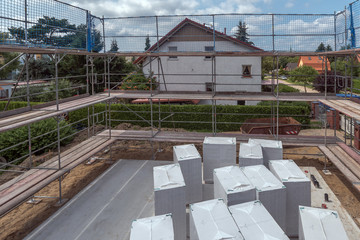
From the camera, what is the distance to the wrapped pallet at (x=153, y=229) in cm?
419

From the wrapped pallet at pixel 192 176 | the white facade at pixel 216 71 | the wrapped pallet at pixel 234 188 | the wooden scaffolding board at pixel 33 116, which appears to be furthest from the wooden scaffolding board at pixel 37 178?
the white facade at pixel 216 71

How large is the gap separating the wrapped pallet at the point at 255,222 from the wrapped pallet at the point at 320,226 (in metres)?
0.42

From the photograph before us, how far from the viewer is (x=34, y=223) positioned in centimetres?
654

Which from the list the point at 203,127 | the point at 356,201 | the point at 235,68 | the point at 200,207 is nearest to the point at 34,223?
the point at 200,207

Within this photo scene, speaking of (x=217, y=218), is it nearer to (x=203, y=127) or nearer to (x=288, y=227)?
Result: (x=288, y=227)

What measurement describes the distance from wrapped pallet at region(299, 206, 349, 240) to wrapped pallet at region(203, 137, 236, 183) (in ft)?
10.8

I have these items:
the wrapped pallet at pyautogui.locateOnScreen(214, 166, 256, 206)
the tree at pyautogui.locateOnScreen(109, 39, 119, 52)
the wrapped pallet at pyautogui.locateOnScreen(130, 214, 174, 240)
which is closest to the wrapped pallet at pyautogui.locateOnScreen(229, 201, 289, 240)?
the wrapped pallet at pyautogui.locateOnScreen(214, 166, 256, 206)

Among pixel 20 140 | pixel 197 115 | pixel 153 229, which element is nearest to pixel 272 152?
pixel 153 229

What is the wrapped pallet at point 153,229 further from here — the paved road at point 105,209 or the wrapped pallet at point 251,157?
the wrapped pallet at point 251,157

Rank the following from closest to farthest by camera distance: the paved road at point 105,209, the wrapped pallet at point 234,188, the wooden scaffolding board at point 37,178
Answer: the wrapped pallet at point 234,188 < the wooden scaffolding board at point 37,178 < the paved road at point 105,209

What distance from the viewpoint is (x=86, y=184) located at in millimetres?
8555

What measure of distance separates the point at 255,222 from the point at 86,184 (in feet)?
18.3

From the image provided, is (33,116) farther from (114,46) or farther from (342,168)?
(342,168)

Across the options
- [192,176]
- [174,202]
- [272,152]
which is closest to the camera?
[174,202]
